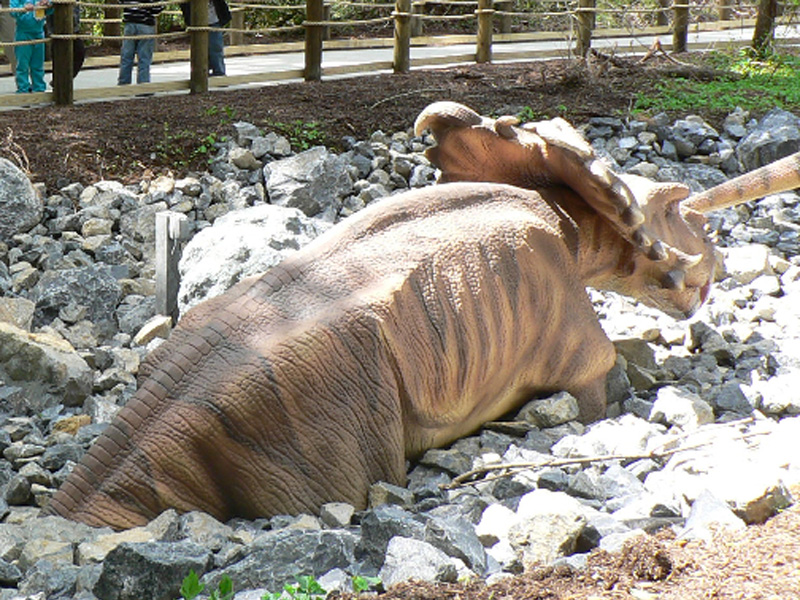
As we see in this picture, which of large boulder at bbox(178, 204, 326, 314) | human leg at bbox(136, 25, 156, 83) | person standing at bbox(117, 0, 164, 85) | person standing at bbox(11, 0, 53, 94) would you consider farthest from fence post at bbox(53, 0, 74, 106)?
large boulder at bbox(178, 204, 326, 314)

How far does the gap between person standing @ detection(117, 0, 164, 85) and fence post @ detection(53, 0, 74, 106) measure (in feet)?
2.98

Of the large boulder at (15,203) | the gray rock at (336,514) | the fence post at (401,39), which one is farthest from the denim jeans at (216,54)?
the gray rock at (336,514)

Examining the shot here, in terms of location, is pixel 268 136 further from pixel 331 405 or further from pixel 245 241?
pixel 331 405

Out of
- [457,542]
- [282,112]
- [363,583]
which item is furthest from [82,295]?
[363,583]

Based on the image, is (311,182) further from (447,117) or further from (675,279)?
(675,279)

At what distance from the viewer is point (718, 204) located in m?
4.86

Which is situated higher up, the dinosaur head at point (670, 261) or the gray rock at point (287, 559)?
the dinosaur head at point (670, 261)

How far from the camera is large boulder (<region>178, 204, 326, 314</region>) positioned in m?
4.61

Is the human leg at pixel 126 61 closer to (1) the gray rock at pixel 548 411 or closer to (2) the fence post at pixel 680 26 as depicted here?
(2) the fence post at pixel 680 26

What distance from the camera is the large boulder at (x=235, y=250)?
461cm

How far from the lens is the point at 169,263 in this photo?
5207mm

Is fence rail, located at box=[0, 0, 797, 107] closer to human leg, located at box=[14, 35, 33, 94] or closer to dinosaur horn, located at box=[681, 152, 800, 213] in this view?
human leg, located at box=[14, 35, 33, 94]

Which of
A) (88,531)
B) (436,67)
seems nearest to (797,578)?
(88,531)

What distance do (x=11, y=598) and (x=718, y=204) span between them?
341 centimetres
